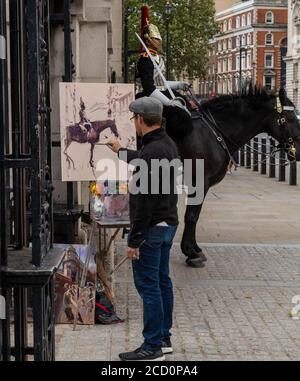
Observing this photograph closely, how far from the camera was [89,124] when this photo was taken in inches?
271

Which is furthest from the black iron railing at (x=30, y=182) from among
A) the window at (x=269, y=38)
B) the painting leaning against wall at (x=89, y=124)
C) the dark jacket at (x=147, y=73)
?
the window at (x=269, y=38)

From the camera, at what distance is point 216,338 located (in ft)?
21.6

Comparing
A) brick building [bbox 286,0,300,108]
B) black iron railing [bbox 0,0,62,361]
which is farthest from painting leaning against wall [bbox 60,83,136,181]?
brick building [bbox 286,0,300,108]

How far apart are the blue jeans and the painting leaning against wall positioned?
49.9 inches

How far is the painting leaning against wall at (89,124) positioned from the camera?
6.78 metres

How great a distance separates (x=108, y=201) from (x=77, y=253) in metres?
0.60

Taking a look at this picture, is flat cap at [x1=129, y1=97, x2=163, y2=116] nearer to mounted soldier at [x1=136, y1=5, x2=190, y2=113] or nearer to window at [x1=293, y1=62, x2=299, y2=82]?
mounted soldier at [x1=136, y1=5, x2=190, y2=113]

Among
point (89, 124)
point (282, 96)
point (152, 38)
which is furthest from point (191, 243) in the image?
point (89, 124)

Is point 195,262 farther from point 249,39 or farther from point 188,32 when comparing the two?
point 249,39

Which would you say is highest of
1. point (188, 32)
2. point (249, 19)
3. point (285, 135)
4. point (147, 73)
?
point (249, 19)

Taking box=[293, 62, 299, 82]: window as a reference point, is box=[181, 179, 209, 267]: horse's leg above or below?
below

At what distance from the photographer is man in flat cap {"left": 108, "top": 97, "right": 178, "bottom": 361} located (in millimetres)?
5562

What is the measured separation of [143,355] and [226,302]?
2.18 metres
